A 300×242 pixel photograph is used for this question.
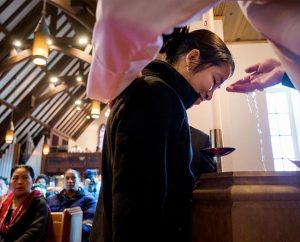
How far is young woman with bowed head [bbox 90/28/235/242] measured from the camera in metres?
0.70

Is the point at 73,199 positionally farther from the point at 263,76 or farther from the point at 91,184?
the point at 263,76

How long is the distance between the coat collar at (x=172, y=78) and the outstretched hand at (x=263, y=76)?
17 centimetres

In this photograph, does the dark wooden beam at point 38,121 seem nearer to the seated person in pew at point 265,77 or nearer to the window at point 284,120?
the window at point 284,120

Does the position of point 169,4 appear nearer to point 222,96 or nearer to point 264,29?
point 264,29

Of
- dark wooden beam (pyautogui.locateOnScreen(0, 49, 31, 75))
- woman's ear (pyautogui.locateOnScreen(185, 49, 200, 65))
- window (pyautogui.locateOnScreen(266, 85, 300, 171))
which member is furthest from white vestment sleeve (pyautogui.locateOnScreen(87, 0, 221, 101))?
dark wooden beam (pyautogui.locateOnScreen(0, 49, 31, 75))

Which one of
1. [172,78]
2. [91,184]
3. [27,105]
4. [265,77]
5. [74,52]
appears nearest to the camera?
[265,77]

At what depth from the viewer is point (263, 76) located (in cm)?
90

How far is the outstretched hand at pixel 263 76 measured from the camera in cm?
85

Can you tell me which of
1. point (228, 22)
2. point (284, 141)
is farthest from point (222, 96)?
point (284, 141)

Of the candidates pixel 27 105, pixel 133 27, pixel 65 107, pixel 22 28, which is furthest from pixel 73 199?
pixel 65 107

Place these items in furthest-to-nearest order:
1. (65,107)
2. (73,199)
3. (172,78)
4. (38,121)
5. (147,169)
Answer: (65,107), (38,121), (73,199), (172,78), (147,169)

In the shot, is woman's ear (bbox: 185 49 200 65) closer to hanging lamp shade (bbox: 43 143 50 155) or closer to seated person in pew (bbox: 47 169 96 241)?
seated person in pew (bbox: 47 169 96 241)

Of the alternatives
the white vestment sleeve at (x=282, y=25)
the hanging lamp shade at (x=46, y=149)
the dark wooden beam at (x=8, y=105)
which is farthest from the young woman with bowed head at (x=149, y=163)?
the hanging lamp shade at (x=46, y=149)

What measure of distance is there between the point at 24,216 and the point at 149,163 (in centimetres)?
240
